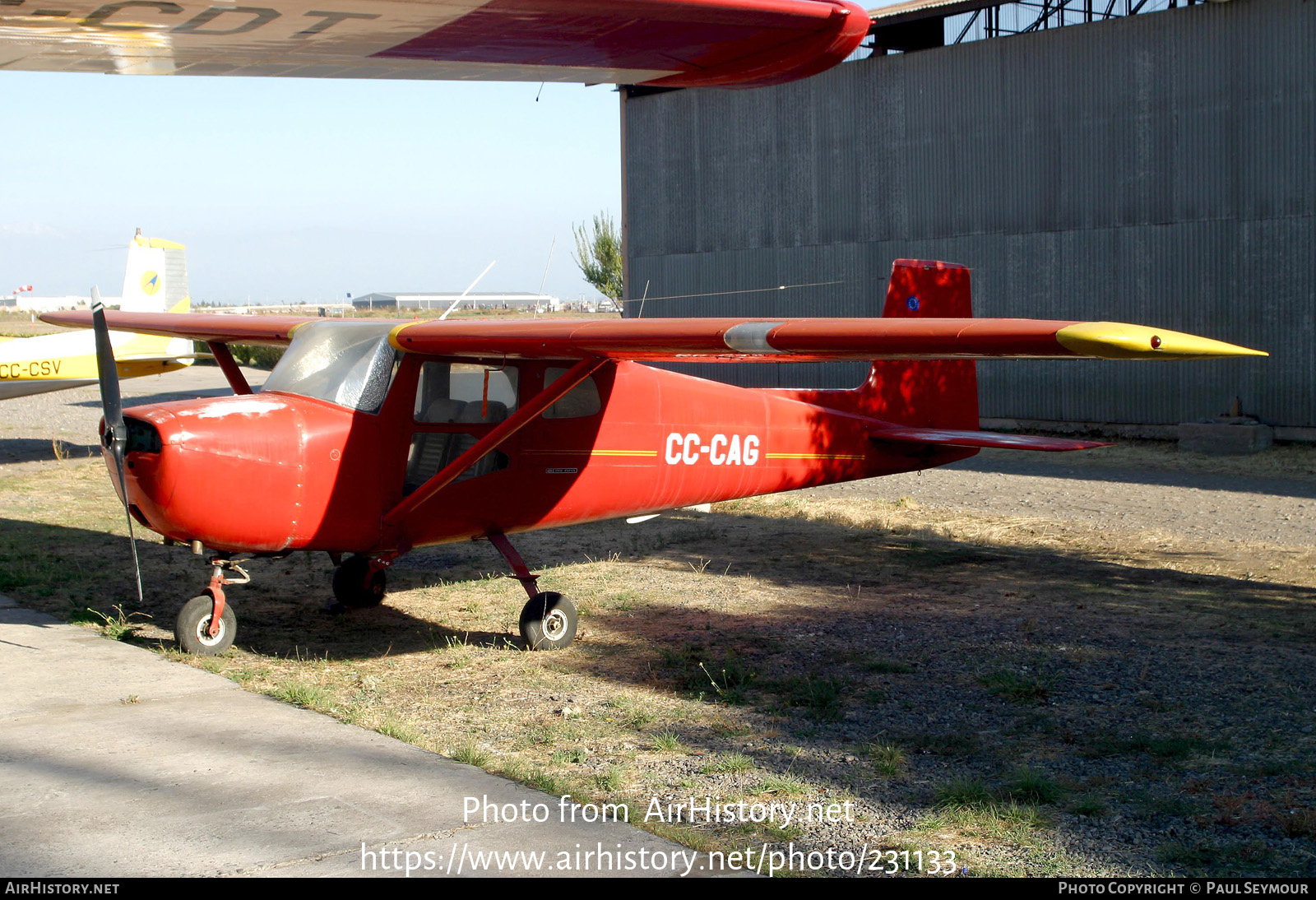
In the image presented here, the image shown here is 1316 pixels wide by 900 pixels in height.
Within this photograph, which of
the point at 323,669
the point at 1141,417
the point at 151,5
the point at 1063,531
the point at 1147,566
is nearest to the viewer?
the point at 151,5

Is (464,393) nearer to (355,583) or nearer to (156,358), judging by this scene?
(355,583)

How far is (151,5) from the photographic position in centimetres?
626

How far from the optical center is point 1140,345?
15.4 ft

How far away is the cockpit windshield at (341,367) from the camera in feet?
24.0

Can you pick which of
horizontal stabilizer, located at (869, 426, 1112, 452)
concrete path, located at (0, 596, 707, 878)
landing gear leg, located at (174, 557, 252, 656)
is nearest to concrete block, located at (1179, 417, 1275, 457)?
horizontal stabilizer, located at (869, 426, 1112, 452)

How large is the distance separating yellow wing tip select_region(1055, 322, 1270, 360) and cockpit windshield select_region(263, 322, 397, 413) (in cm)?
446

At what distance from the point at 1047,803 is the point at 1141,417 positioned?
14.8 metres

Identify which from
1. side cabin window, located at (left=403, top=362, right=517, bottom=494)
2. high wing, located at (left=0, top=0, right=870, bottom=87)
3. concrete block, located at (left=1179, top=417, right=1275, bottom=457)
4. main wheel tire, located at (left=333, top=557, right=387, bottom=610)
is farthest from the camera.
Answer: concrete block, located at (left=1179, top=417, right=1275, bottom=457)

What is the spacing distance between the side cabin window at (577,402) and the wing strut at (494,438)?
0.71 meters

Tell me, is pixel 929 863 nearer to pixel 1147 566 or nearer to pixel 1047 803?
pixel 1047 803

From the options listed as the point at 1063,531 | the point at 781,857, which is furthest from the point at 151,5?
the point at 1063,531

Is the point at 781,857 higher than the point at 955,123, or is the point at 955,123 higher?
the point at 955,123

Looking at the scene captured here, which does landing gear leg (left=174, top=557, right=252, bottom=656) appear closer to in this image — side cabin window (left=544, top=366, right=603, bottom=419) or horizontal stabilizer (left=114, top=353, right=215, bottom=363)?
side cabin window (left=544, top=366, right=603, bottom=419)

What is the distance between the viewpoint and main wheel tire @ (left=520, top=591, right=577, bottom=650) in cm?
749
